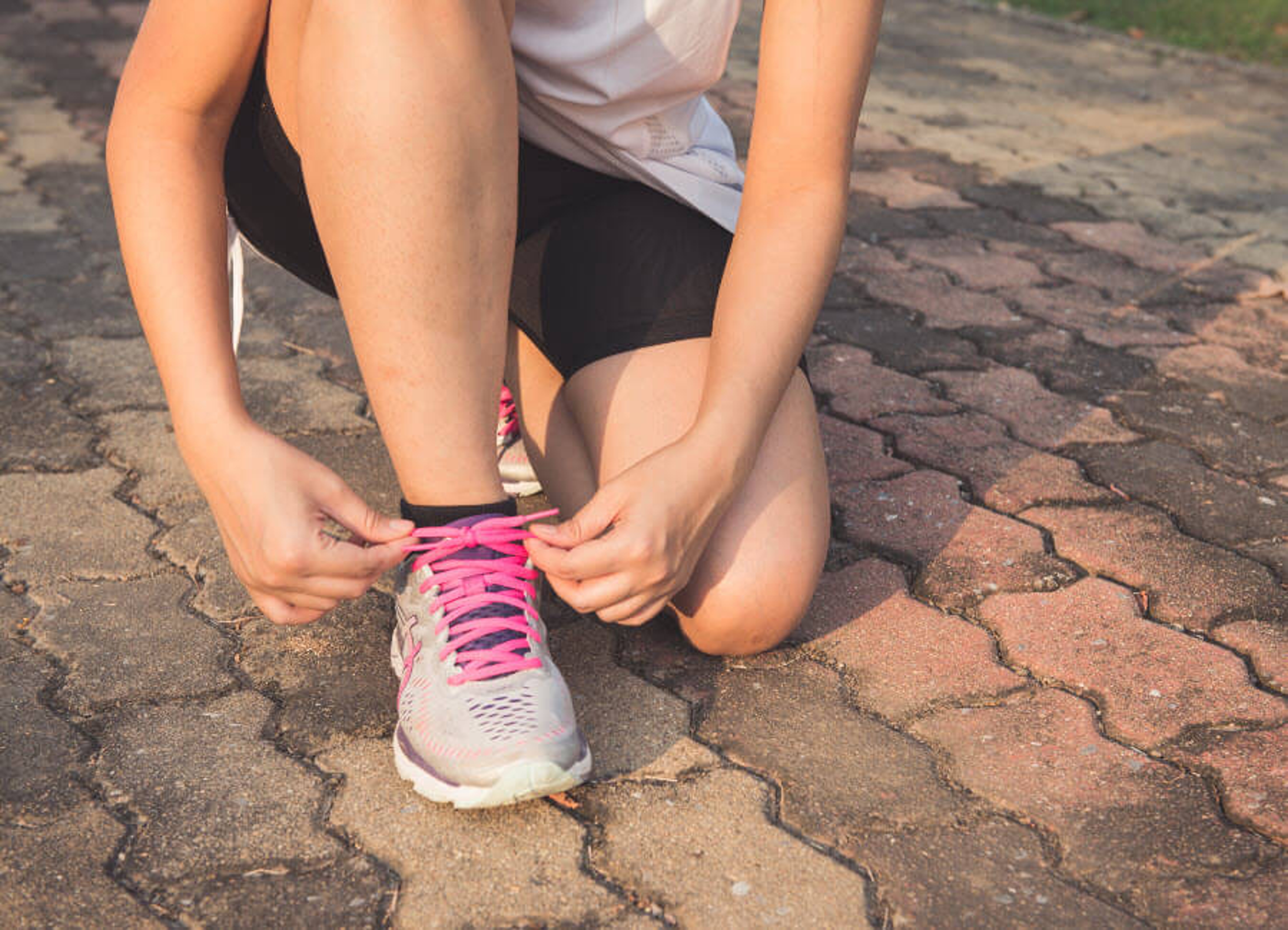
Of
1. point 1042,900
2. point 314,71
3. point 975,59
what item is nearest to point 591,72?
point 314,71

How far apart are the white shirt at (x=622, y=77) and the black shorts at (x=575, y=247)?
0.11ft

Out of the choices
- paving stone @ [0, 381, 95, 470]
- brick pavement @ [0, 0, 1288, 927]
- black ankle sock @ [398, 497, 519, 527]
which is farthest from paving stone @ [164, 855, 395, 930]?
paving stone @ [0, 381, 95, 470]

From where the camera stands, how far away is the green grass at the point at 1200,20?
586cm

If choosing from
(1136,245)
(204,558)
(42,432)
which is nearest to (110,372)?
(42,432)

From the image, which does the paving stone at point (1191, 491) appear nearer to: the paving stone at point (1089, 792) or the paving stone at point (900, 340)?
the paving stone at point (900, 340)

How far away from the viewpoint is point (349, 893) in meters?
1.25

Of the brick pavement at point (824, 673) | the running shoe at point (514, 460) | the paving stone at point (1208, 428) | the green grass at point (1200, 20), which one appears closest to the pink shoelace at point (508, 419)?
the running shoe at point (514, 460)

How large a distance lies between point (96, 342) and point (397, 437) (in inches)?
51.5

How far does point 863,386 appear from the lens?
2414mm

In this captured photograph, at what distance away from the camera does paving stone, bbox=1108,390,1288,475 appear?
7.17ft

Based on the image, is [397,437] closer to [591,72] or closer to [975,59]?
[591,72]

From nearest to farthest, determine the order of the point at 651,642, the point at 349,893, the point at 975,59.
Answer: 1. the point at 349,893
2. the point at 651,642
3. the point at 975,59

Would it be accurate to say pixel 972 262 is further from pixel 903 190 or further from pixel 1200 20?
pixel 1200 20

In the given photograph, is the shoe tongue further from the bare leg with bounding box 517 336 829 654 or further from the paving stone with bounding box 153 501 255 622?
the paving stone with bounding box 153 501 255 622
